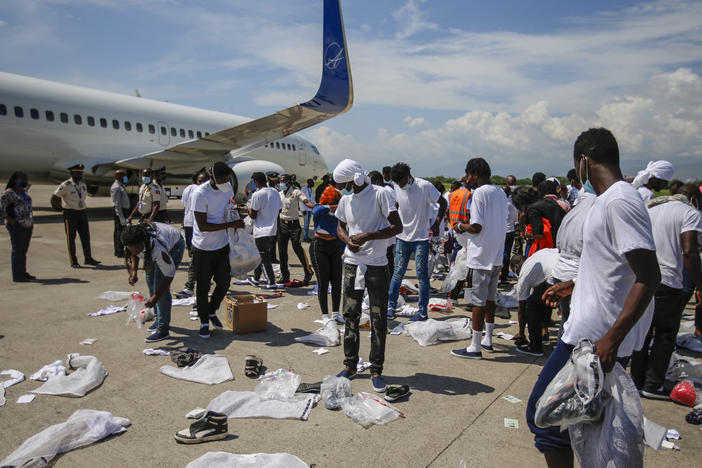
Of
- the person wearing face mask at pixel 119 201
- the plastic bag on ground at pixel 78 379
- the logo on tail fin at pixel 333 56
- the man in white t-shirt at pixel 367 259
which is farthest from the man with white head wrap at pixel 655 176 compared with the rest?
the logo on tail fin at pixel 333 56

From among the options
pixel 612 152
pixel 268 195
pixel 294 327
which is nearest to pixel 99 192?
pixel 268 195

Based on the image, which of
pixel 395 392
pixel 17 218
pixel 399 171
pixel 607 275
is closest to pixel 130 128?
pixel 17 218

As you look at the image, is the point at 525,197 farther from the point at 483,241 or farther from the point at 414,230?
the point at 483,241

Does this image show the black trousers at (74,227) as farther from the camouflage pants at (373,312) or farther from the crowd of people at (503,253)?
the camouflage pants at (373,312)

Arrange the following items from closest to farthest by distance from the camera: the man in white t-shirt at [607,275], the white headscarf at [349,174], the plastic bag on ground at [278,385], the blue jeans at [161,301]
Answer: the man in white t-shirt at [607,275], the plastic bag on ground at [278,385], the white headscarf at [349,174], the blue jeans at [161,301]

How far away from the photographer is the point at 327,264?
18.0ft

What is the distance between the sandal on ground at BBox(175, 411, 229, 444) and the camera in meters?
2.92

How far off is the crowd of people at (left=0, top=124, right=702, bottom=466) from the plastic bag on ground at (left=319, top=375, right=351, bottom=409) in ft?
1.05

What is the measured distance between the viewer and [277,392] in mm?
3607

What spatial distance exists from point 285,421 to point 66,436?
145 centimetres

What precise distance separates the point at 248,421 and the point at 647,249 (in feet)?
9.26

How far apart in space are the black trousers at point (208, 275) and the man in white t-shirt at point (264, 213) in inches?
74.5

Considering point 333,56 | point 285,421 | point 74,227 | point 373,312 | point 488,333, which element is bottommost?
point 285,421

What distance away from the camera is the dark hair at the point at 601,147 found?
204cm
